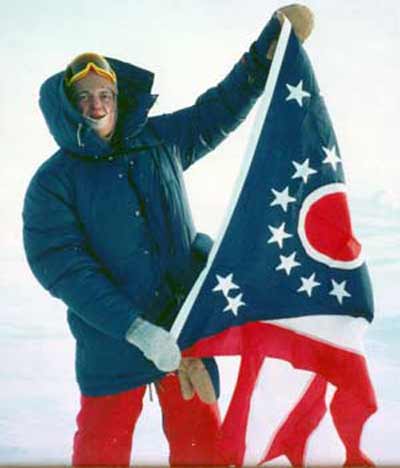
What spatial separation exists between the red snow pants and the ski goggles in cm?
83

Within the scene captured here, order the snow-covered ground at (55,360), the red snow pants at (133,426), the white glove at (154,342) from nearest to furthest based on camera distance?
1. the white glove at (154,342)
2. the red snow pants at (133,426)
3. the snow-covered ground at (55,360)

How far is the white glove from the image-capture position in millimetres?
2105

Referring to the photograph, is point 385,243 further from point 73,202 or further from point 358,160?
point 73,202

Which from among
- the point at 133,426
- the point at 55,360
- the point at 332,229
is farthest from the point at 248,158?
the point at 55,360

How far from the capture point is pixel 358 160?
8.66 ft

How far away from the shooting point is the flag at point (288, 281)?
2133 millimetres

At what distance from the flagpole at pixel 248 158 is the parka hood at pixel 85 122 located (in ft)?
0.99

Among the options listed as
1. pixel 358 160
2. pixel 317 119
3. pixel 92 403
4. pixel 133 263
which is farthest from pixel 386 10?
pixel 92 403

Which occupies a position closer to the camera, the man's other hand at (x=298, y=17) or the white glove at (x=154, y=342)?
the white glove at (x=154, y=342)

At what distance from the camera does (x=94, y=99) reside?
220 cm

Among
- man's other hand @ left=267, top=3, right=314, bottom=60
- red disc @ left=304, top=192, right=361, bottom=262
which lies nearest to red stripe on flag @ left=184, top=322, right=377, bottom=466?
red disc @ left=304, top=192, right=361, bottom=262

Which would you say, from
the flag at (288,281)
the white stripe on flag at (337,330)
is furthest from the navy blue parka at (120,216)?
the white stripe on flag at (337,330)

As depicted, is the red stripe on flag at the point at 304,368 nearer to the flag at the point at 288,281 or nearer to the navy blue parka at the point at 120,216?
the flag at the point at 288,281

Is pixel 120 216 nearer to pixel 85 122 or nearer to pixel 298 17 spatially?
pixel 85 122
